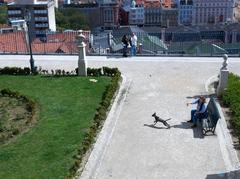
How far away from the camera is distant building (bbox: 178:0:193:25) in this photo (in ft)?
421

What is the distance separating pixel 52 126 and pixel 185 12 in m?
120

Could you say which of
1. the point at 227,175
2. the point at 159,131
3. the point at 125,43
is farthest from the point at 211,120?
the point at 125,43

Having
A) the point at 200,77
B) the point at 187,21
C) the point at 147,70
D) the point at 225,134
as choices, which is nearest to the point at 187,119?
the point at 225,134

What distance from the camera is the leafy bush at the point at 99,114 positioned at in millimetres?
12148

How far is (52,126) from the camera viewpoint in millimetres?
14312

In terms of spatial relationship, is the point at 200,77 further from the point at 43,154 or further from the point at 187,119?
the point at 43,154

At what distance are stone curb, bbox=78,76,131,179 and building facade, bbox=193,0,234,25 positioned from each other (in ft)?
374

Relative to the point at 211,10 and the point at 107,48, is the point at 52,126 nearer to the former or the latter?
the point at 107,48

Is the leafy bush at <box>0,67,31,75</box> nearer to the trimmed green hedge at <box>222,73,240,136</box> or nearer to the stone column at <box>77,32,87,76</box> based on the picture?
the stone column at <box>77,32,87,76</box>

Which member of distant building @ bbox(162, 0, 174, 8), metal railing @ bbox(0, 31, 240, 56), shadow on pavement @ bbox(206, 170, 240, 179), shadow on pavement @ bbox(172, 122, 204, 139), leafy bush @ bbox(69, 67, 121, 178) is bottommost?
shadow on pavement @ bbox(206, 170, 240, 179)

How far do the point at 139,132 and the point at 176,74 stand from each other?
7.34 m

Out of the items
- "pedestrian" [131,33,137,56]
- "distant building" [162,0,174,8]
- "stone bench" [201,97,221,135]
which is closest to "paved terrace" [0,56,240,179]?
"stone bench" [201,97,221,135]

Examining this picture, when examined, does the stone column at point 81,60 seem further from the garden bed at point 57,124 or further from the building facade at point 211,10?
the building facade at point 211,10

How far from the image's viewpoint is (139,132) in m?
14.5
